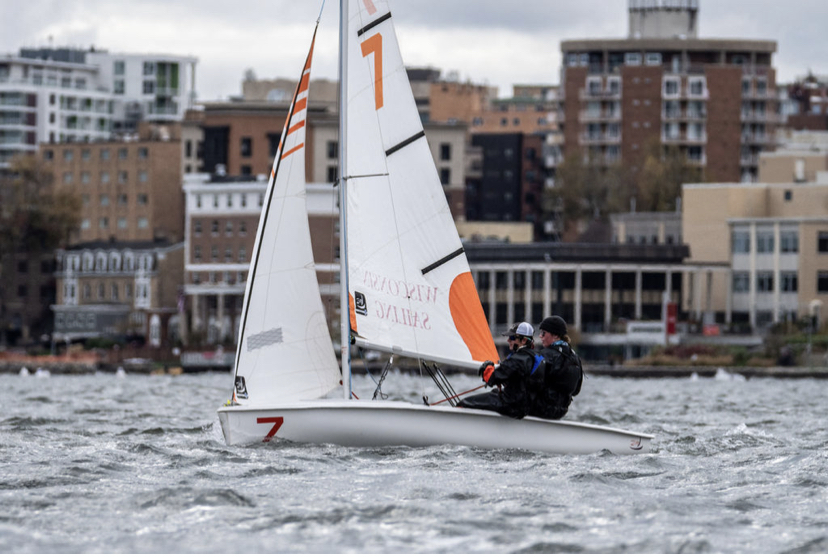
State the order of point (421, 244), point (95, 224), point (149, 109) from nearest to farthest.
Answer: point (421, 244) < point (95, 224) < point (149, 109)

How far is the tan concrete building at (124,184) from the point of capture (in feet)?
430

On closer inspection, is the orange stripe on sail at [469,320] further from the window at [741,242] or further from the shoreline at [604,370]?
the window at [741,242]

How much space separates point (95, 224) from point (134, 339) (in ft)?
83.6

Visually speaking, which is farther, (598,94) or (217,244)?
(598,94)

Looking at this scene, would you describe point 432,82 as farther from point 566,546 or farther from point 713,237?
point 566,546

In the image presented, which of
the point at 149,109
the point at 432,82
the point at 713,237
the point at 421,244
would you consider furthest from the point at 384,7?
the point at 149,109

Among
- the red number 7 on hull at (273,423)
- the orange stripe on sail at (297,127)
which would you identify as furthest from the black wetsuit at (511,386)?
the orange stripe on sail at (297,127)

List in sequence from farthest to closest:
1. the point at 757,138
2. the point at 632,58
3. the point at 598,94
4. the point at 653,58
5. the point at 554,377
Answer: the point at 632,58 < the point at 653,58 < the point at 598,94 < the point at 757,138 < the point at 554,377

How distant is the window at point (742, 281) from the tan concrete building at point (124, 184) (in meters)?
50.8

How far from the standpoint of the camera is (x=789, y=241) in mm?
91438

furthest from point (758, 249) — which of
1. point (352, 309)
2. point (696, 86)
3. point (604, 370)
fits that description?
point (352, 309)

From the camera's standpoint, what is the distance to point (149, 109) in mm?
172625

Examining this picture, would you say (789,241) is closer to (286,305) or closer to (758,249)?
(758,249)

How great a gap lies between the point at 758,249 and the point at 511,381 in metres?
76.2
